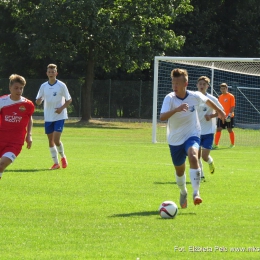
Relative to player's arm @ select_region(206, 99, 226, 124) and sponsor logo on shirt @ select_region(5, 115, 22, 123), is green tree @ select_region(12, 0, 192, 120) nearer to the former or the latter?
sponsor logo on shirt @ select_region(5, 115, 22, 123)

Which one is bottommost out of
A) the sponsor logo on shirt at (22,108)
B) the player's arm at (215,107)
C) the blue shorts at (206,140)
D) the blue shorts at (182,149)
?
the blue shorts at (206,140)

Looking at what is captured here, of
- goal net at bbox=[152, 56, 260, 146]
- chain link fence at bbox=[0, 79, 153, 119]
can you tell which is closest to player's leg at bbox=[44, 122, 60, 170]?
goal net at bbox=[152, 56, 260, 146]

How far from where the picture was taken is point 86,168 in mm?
15625

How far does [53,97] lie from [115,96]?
28.2 meters

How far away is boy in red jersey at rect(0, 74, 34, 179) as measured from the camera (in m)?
10.4

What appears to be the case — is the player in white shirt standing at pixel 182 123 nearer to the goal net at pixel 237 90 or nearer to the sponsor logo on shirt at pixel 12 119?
the sponsor logo on shirt at pixel 12 119

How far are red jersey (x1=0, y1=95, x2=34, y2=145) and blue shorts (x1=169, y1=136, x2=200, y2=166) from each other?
2302 millimetres

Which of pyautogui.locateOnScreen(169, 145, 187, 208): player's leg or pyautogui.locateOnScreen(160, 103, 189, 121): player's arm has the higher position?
pyautogui.locateOnScreen(160, 103, 189, 121): player's arm

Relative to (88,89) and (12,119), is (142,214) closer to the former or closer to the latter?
(12,119)

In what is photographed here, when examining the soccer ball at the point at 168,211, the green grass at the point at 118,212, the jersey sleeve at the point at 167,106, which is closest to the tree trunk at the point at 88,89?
the green grass at the point at 118,212

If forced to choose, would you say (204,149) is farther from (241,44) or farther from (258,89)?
(241,44)

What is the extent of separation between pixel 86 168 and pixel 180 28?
33807mm

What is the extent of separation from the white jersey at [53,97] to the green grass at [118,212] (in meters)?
1.15

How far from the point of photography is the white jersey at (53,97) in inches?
603
